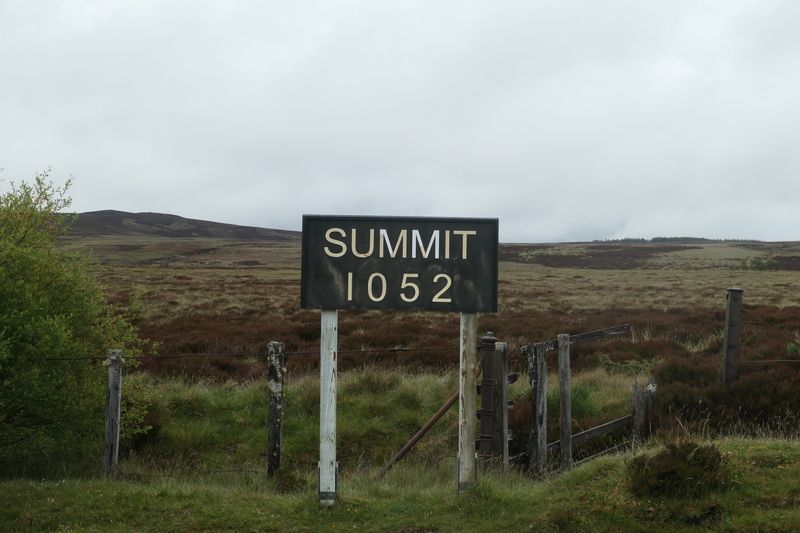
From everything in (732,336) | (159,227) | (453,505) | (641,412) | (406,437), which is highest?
(159,227)

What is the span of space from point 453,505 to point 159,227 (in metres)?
174

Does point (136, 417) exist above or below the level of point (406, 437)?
above

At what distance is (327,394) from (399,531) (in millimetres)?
1484

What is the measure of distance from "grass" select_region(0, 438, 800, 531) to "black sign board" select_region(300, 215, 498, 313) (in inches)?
76.7

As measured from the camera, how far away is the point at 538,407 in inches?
320

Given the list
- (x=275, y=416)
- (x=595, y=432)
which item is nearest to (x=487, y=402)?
(x=595, y=432)

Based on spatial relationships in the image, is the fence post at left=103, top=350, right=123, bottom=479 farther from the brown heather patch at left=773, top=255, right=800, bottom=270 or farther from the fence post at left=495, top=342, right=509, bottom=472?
the brown heather patch at left=773, top=255, right=800, bottom=270

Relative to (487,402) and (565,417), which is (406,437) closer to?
(565,417)

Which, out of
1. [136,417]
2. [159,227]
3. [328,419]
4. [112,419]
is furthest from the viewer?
[159,227]

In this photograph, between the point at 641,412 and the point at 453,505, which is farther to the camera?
the point at 641,412

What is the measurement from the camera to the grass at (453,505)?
18.9ft

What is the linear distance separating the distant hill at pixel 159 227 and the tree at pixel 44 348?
142m

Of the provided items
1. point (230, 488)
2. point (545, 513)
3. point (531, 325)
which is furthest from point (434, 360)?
point (545, 513)

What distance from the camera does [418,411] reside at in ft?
37.0
